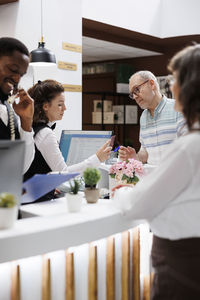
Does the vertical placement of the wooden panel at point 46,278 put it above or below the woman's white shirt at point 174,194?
below

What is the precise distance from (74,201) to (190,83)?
82 centimetres

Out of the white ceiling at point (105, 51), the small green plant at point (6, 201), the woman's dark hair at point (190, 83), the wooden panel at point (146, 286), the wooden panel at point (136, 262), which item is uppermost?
the white ceiling at point (105, 51)

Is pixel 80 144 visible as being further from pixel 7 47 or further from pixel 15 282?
pixel 15 282

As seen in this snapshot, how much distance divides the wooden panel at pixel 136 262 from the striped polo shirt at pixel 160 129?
1.58 metres

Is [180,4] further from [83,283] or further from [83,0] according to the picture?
[83,283]

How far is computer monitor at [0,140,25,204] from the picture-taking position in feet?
5.80

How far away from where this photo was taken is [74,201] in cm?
207

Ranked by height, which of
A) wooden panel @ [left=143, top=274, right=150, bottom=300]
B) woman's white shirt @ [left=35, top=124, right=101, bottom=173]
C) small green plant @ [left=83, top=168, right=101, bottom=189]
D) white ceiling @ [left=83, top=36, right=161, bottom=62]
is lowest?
wooden panel @ [left=143, top=274, right=150, bottom=300]

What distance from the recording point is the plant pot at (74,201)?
205cm

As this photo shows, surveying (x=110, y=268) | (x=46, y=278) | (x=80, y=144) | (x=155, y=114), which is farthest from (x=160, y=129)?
(x=46, y=278)

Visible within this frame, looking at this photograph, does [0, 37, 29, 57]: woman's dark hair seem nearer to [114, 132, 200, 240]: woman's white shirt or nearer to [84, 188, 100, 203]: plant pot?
[84, 188, 100, 203]: plant pot

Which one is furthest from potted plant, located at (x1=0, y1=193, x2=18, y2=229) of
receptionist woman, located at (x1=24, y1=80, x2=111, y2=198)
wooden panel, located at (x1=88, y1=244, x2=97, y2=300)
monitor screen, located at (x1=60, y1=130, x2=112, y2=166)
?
monitor screen, located at (x1=60, y1=130, x2=112, y2=166)

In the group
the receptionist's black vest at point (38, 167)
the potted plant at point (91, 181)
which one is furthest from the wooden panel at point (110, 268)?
the receptionist's black vest at point (38, 167)

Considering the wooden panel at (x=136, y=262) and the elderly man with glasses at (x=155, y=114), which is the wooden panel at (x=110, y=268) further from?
the elderly man with glasses at (x=155, y=114)
